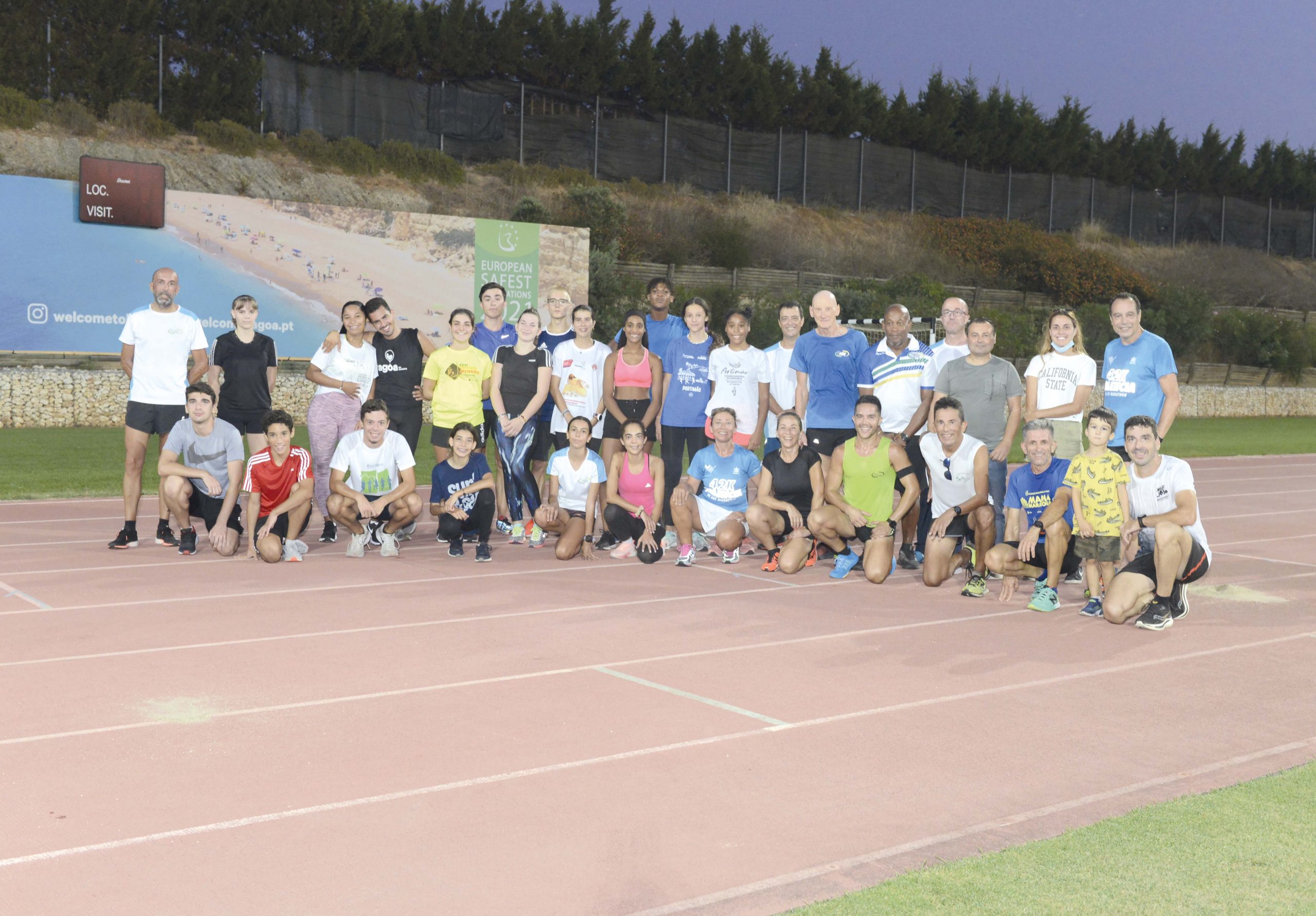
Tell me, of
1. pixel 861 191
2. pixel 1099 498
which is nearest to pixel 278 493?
pixel 1099 498

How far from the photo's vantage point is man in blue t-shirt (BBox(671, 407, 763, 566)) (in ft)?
30.9

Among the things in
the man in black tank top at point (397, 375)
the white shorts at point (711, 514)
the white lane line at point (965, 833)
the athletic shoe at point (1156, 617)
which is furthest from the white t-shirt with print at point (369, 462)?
the white lane line at point (965, 833)

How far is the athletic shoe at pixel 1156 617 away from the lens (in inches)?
293

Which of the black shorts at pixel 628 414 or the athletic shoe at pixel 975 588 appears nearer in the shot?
the athletic shoe at pixel 975 588

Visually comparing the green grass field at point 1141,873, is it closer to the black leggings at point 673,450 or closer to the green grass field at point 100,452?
the black leggings at point 673,450

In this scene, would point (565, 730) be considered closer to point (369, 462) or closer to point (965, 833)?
point (965, 833)

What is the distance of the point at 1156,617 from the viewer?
7457 millimetres

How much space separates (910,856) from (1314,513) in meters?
12.1

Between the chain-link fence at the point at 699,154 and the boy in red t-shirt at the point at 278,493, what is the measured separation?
24.7m

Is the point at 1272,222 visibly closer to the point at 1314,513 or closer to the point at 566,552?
the point at 1314,513

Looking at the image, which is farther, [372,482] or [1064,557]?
[372,482]

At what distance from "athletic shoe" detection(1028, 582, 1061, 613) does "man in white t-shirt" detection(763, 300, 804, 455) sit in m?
2.58

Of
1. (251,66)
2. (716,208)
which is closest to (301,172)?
(251,66)

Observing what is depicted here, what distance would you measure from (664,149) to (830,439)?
2979 centimetres
